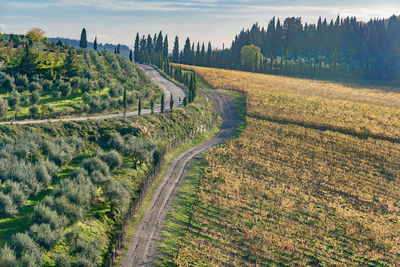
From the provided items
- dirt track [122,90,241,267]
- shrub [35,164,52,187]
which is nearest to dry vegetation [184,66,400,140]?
dirt track [122,90,241,267]

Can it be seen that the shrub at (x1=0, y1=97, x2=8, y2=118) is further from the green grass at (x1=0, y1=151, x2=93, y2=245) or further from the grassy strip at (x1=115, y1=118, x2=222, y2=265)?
the grassy strip at (x1=115, y1=118, x2=222, y2=265)

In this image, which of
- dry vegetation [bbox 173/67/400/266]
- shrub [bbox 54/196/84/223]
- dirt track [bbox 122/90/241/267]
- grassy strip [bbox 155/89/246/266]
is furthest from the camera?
dry vegetation [bbox 173/67/400/266]

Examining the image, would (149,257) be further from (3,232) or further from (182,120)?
(182,120)

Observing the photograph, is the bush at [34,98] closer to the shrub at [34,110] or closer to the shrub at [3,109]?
the shrub at [34,110]

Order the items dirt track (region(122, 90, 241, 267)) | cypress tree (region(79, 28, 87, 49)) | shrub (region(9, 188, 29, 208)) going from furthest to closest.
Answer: cypress tree (region(79, 28, 87, 49)) → shrub (region(9, 188, 29, 208)) → dirt track (region(122, 90, 241, 267))

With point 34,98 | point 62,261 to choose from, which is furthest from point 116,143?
point 62,261

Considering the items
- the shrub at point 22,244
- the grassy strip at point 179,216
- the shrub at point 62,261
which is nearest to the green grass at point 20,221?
the shrub at point 22,244
